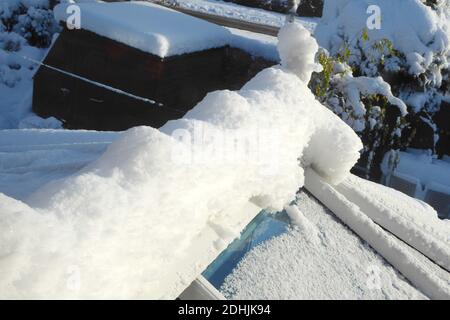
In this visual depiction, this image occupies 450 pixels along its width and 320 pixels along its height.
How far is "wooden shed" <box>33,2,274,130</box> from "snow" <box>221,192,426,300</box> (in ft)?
16.5

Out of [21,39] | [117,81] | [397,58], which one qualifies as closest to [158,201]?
[117,81]

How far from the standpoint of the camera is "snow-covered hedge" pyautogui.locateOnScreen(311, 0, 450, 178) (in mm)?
6625

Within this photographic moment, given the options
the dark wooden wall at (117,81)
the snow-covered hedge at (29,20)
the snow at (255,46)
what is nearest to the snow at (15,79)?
the snow-covered hedge at (29,20)

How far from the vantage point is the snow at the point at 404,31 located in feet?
22.0

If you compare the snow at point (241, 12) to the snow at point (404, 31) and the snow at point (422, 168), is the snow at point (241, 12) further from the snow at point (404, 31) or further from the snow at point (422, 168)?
the snow at point (422, 168)

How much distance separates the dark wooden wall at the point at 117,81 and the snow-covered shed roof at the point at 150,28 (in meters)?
0.13

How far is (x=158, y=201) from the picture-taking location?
4.10ft

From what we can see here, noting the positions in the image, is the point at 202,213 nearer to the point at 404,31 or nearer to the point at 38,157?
the point at 38,157

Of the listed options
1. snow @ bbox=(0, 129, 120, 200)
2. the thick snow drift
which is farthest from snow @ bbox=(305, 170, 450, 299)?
snow @ bbox=(0, 129, 120, 200)

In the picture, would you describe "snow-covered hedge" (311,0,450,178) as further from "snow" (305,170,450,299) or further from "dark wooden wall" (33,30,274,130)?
"snow" (305,170,450,299)

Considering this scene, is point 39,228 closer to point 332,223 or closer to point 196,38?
point 332,223

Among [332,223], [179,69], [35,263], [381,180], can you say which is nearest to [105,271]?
[35,263]

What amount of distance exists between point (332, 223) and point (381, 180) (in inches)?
216

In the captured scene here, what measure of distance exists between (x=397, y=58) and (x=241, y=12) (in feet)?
26.2
